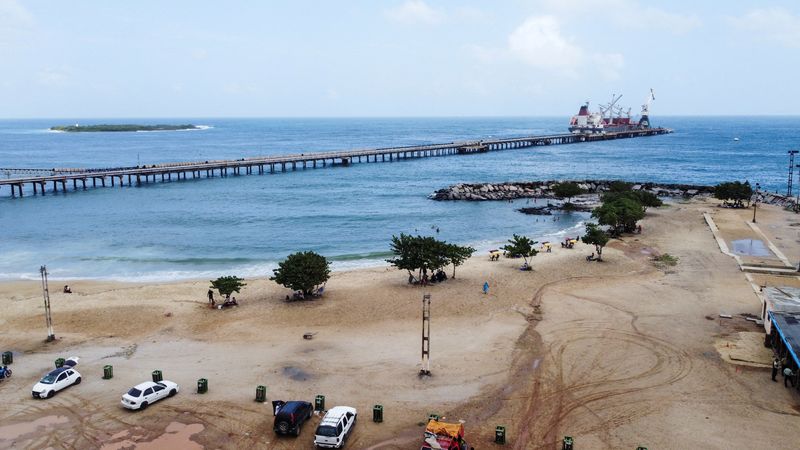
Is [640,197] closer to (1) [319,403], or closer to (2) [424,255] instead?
(2) [424,255]

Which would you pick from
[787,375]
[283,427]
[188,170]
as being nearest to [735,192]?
[787,375]

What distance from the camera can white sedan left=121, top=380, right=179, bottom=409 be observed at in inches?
807

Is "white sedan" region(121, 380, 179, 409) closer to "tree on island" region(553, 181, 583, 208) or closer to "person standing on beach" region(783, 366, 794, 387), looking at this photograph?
"person standing on beach" region(783, 366, 794, 387)

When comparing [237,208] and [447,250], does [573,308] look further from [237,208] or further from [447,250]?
[237,208]

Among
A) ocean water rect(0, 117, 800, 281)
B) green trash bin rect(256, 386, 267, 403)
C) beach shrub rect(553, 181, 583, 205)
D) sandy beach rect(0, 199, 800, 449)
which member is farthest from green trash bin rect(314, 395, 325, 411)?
beach shrub rect(553, 181, 583, 205)

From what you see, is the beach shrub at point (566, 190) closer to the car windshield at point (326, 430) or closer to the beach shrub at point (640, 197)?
the beach shrub at point (640, 197)

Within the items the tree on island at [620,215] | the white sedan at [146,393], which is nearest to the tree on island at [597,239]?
the tree on island at [620,215]

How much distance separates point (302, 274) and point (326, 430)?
53.3 ft

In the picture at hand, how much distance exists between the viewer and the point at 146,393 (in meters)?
20.8

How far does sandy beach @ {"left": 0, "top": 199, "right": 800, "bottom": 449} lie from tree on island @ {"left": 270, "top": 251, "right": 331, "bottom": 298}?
114cm

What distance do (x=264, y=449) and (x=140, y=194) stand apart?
238 ft

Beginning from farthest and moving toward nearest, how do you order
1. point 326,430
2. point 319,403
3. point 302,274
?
1. point 302,274
2. point 319,403
3. point 326,430

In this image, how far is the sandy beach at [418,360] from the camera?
1944cm

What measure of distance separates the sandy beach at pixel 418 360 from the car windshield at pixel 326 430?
93cm
